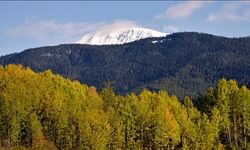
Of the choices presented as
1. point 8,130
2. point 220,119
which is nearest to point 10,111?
point 8,130

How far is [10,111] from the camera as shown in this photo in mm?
109562

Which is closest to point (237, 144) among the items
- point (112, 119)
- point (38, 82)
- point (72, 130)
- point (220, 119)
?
point (220, 119)

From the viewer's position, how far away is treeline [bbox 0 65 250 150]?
360 feet

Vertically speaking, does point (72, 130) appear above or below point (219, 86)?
below

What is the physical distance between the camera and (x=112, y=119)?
114 m

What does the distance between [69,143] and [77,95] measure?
2068 centimetres

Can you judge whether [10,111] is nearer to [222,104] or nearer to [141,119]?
[141,119]

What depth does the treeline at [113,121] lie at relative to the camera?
10975 cm

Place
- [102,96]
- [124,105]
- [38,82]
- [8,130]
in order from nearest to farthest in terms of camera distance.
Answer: [8,130], [124,105], [38,82], [102,96]

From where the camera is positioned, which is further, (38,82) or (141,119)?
(38,82)

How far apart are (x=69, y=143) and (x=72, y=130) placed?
176 inches

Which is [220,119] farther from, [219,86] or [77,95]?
[77,95]

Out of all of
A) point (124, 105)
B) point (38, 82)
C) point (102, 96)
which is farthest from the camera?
point (102, 96)

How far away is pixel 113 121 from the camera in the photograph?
371 feet
